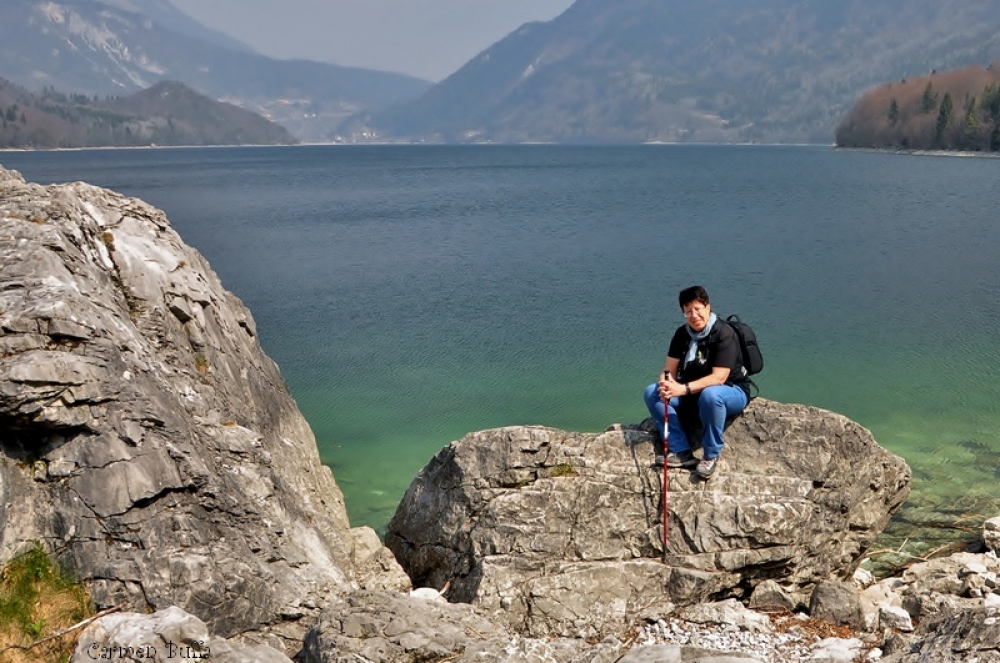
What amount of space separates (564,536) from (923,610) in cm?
474

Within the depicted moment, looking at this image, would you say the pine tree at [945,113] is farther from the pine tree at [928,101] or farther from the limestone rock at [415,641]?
the limestone rock at [415,641]

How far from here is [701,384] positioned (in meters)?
10.9

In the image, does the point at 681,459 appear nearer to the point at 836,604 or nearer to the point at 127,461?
the point at 836,604

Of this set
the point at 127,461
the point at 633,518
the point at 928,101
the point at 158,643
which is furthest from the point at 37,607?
the point at 928,101

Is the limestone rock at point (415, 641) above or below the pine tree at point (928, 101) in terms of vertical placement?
below

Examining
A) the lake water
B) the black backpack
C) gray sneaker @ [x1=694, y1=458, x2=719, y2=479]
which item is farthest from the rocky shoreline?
the lake water

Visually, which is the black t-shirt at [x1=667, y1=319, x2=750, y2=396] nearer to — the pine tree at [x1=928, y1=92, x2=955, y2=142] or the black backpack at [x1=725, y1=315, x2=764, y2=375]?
the black backpack at [x1=725, y1=315, x2=764, y2=375]

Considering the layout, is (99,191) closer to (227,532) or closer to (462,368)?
(227,532)

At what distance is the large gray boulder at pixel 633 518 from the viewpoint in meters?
10.8

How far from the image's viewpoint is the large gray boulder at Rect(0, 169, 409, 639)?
27.4 ft

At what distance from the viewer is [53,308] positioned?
8.92m

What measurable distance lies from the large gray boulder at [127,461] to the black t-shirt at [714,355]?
5.16 meters

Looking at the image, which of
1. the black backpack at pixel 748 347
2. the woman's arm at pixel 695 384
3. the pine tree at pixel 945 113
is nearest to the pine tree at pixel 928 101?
the pine tree at pixel 945 113

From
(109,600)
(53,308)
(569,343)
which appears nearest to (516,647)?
(109,600)
